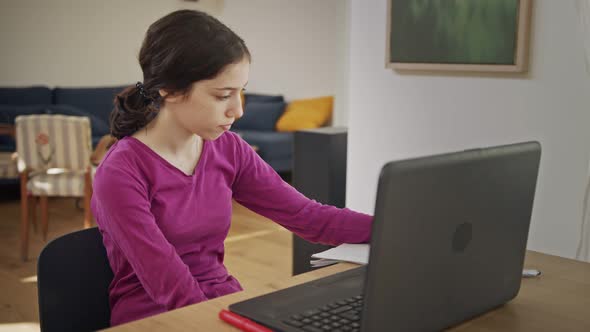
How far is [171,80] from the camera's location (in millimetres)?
1370

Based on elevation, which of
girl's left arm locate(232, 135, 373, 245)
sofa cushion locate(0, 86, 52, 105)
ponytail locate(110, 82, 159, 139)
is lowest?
sofa cushion locate(0, 86, 52, 105)

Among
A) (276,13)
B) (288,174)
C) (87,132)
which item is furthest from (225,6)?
(87,132)

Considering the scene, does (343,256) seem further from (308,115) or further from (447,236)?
(308,115)

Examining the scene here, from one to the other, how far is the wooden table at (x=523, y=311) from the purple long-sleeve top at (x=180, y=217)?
0.17 meters

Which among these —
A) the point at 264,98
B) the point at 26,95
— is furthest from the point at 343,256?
the point at 264,98

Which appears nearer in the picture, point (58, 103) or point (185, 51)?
point (185, 51)

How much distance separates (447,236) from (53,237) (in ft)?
12.9

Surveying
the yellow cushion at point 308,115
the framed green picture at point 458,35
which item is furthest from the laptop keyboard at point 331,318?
the yellow cushion at point 308,115

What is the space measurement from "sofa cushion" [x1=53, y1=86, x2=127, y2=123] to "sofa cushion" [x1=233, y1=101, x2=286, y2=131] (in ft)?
4.04

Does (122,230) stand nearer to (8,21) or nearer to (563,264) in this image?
(563,264)

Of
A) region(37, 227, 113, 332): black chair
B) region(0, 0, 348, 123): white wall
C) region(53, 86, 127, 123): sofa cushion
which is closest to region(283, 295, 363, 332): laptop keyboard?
region(37, 227, 113, 332): black chair

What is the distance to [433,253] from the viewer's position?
93 centimetres

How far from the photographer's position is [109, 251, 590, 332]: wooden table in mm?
1056

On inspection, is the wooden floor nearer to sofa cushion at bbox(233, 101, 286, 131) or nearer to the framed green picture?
the framed green picture
